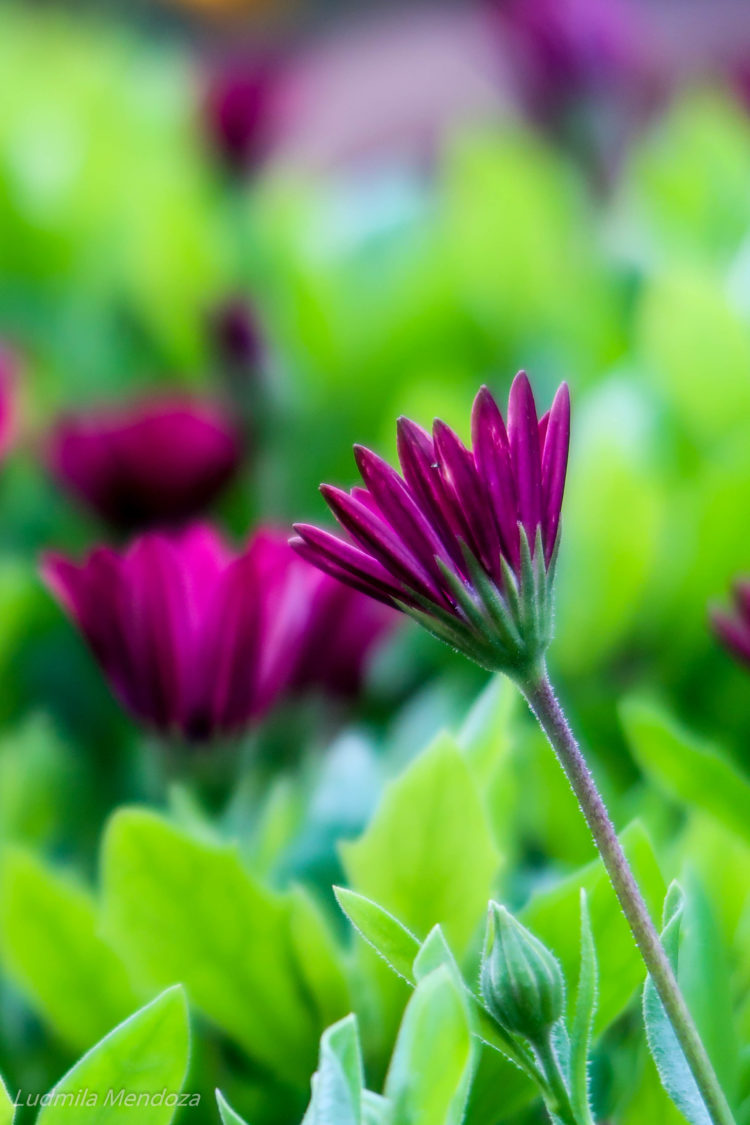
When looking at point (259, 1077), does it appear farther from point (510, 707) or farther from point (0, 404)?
point (0, 404)

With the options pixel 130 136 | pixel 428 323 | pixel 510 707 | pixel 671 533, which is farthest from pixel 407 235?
pixel 510 707

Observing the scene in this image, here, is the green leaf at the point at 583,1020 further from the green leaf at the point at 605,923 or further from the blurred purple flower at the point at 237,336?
the blurred purple flower at the point at 237,336

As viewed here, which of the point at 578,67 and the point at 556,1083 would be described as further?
the point at 578,67

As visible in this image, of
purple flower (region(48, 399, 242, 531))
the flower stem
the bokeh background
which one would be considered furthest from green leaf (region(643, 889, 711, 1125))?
purple flower (region(48, 399, 242, 531))

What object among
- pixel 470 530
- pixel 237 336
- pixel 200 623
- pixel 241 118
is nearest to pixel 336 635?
pixel 200 623

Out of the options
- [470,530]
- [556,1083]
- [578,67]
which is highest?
[578,67]

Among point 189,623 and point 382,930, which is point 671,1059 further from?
point 189,623
